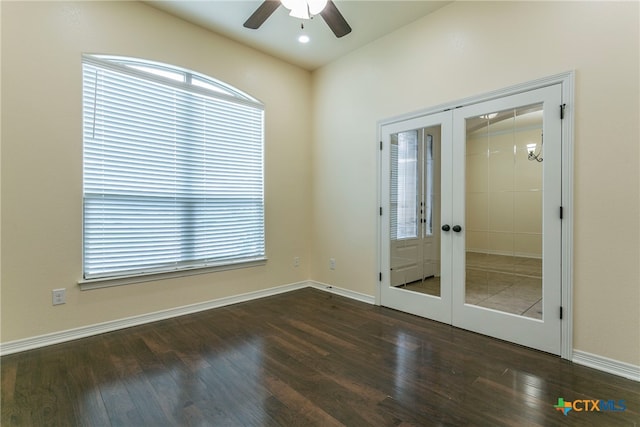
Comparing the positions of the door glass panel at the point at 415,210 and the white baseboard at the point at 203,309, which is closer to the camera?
the white baseboard at the point at 203,309

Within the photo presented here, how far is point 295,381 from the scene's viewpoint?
204 cm

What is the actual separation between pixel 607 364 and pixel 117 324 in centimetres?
416

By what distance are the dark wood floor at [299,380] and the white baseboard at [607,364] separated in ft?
0.30

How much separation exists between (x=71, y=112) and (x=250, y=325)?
2.59m

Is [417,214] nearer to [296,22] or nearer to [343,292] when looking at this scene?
[343,292]

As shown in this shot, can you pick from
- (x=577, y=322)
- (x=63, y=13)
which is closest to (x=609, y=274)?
(x=577, y=322)

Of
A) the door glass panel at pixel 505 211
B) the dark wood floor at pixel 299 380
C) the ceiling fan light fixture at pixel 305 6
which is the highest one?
the ceiling fan light fixture at pixel 305 6

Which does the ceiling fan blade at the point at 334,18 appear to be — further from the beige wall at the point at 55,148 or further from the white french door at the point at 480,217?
the beige wall at the point at 55,148

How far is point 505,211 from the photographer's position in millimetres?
2715

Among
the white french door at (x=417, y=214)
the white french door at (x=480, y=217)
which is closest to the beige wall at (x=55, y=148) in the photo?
the white french door at (x=417, y=214)

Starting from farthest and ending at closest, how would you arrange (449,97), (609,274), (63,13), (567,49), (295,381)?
(449,97), (63,13), (567,49), (609,274), (295,381)

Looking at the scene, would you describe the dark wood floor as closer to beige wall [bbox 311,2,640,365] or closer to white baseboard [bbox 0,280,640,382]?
white baseboard [bbox 0,280,640,382]

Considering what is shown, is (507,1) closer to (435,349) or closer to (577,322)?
(577,322)

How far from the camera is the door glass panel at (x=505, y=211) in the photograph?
254 centimetres
